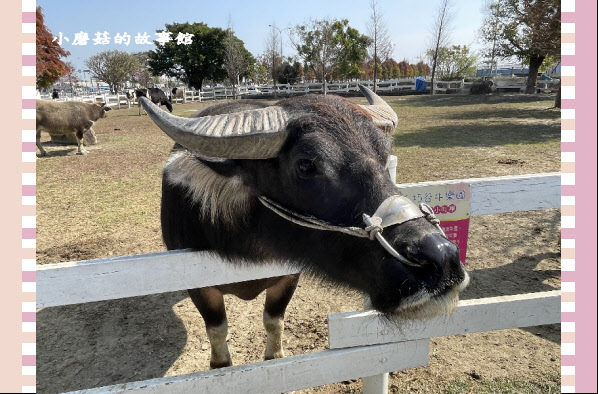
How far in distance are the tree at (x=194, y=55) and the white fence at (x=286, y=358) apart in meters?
45.4

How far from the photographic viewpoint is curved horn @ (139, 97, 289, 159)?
5.74ft

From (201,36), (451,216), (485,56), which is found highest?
(201,36)

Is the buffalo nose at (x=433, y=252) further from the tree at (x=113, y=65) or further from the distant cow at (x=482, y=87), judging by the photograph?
the tree at (x=113, y=65)

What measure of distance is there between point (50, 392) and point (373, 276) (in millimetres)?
2938

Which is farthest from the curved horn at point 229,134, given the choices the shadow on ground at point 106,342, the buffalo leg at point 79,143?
the buffalo leg at point 79,143

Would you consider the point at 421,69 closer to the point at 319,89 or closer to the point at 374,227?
the point at 319,89

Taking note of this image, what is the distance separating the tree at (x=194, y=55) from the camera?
4291 cm

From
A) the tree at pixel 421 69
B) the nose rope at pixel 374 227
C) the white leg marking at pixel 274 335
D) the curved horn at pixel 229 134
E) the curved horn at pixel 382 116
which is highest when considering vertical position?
the tree at pixel 421 69

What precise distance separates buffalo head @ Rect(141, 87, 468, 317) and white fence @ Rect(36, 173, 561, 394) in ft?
0.85

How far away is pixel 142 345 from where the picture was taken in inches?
136

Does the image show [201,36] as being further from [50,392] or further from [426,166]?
[50,392]

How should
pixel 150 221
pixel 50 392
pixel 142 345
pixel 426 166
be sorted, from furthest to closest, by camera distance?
pixel 426 166
pixel 150 221
pixel 142 345
pixel 50 392

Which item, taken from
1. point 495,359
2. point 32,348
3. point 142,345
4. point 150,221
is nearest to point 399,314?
point 32,348

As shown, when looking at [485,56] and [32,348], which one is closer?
[32,348]
